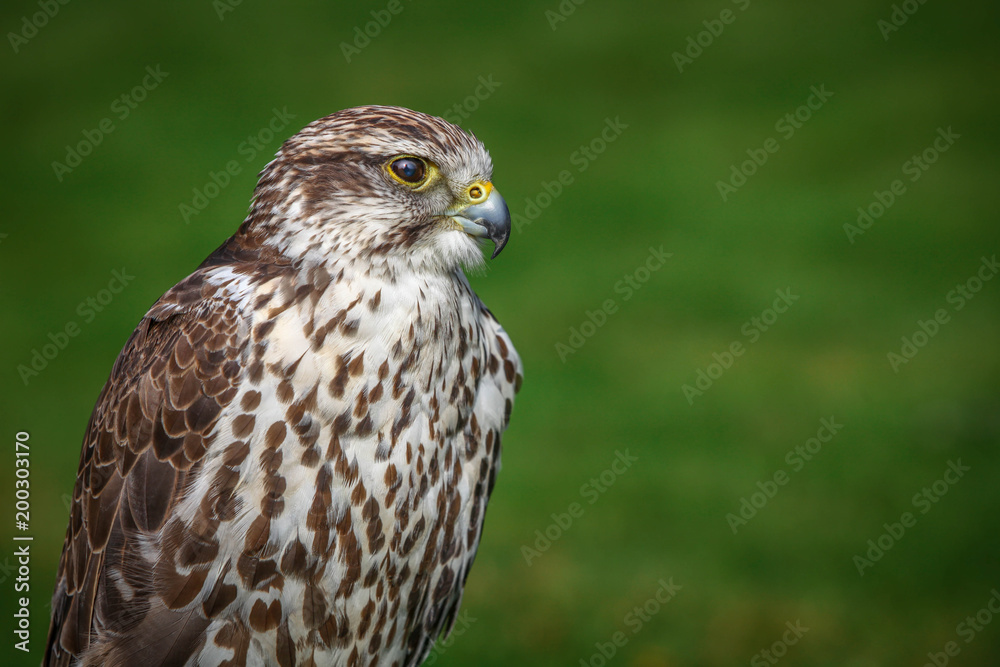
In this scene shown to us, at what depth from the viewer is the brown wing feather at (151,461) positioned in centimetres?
294

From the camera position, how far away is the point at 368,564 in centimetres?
307

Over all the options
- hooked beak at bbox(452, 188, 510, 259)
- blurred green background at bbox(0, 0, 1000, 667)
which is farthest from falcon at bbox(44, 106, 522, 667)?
blurred green background at bbox(0, 0, 1000, 667)

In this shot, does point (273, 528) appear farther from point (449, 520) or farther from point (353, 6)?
point (353, 6)

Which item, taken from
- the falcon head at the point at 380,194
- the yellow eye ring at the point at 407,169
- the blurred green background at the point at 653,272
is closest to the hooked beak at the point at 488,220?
the falcon head at the point at 380,194

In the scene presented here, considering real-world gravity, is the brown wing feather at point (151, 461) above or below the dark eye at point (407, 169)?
below

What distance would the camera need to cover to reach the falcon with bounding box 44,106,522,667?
9.60ft

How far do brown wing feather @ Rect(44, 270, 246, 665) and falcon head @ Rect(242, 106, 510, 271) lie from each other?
12.8 inches

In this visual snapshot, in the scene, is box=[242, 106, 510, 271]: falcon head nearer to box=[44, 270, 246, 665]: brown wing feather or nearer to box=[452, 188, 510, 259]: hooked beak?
box=[452, 188, 510, 259]: hooked beak

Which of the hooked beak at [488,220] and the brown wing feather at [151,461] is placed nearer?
the brown wing feather at [151,461]

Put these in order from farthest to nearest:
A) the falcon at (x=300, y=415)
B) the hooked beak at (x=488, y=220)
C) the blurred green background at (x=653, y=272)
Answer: the blurred green background at (x=653, y=272) < the hooked beak at (x=488, y=220) < the falcon at (x=300, y=415)

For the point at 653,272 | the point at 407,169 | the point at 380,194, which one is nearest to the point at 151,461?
the point at 380,194

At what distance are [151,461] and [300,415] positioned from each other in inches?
19.4

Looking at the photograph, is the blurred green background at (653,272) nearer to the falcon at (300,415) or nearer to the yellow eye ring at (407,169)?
the falcon at (300,415)

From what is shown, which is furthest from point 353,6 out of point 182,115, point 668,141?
point 668,141
